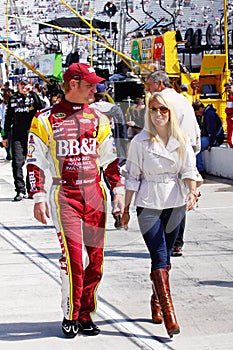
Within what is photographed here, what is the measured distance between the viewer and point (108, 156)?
546 cm

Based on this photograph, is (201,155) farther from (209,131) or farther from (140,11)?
(140,11)

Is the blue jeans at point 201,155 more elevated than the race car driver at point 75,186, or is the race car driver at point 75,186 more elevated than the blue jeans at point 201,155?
the race car driver at point 75,186

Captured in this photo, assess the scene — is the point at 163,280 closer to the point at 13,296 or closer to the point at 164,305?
the point at 164,305

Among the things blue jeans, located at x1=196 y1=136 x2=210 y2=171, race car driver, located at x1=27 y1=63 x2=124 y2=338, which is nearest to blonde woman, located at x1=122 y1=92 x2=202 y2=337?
race car driver, located at x1=27 y1=63 x2=124 y2=338

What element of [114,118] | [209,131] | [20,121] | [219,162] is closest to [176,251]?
[114,118]

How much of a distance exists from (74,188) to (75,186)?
15mm

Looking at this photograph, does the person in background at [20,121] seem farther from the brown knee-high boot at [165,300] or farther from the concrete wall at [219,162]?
the brown knee-high boot at [165,300]

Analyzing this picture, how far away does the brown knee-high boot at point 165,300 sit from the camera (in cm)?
511

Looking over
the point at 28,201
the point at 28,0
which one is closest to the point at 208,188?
the point at 28,201

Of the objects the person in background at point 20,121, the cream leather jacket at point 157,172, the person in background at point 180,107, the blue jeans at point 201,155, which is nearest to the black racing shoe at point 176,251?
the person in background at point 180,107

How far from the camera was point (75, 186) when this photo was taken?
523cm

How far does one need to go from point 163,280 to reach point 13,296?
62.8 inches

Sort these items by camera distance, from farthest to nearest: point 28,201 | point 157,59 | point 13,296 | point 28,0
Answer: point 28,0 → point 157,59 → point 28,201 → point 13,296

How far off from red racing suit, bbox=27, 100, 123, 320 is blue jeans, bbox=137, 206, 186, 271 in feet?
0.92
